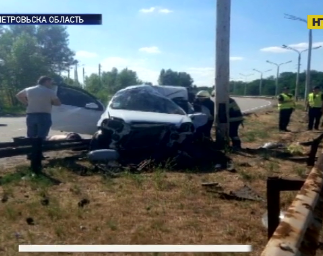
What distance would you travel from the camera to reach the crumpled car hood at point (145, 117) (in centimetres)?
902

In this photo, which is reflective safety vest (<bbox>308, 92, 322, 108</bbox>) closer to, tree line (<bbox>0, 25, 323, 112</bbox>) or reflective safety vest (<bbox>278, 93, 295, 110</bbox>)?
reflective safety vest (<bbox>278, 93, 295, 110</bbox>)

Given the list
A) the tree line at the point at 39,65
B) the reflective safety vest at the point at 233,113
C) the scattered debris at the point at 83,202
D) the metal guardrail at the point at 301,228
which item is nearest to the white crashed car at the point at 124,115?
the reflective safety vest at the point at 233,113

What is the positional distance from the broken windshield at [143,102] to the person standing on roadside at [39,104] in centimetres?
151

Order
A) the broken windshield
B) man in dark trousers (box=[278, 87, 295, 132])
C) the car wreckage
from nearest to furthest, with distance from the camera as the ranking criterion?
the car wreckage
the broken windshield
man in dark trousers (box=[278, 87, 295, 132])

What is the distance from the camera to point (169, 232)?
4.74m

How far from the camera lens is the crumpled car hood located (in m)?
9.02

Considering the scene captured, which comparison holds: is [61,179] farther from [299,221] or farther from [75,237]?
[299,221]

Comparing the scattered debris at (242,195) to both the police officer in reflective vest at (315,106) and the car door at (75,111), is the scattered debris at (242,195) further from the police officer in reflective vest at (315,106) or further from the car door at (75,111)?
the police officer in reflective vest at (315,106)

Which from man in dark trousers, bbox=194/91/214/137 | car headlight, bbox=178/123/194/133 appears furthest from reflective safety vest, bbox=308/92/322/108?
car headlight, bbox=178/123/194/133

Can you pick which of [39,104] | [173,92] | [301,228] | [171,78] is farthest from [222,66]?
[171,78]

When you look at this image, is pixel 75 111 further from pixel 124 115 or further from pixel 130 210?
pixel 130 210

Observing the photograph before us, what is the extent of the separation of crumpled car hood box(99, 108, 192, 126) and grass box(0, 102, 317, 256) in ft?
4.44

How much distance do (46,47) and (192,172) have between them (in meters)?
49.9

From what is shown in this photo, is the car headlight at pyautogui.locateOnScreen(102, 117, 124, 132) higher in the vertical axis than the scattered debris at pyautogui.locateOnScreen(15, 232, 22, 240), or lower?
higher
